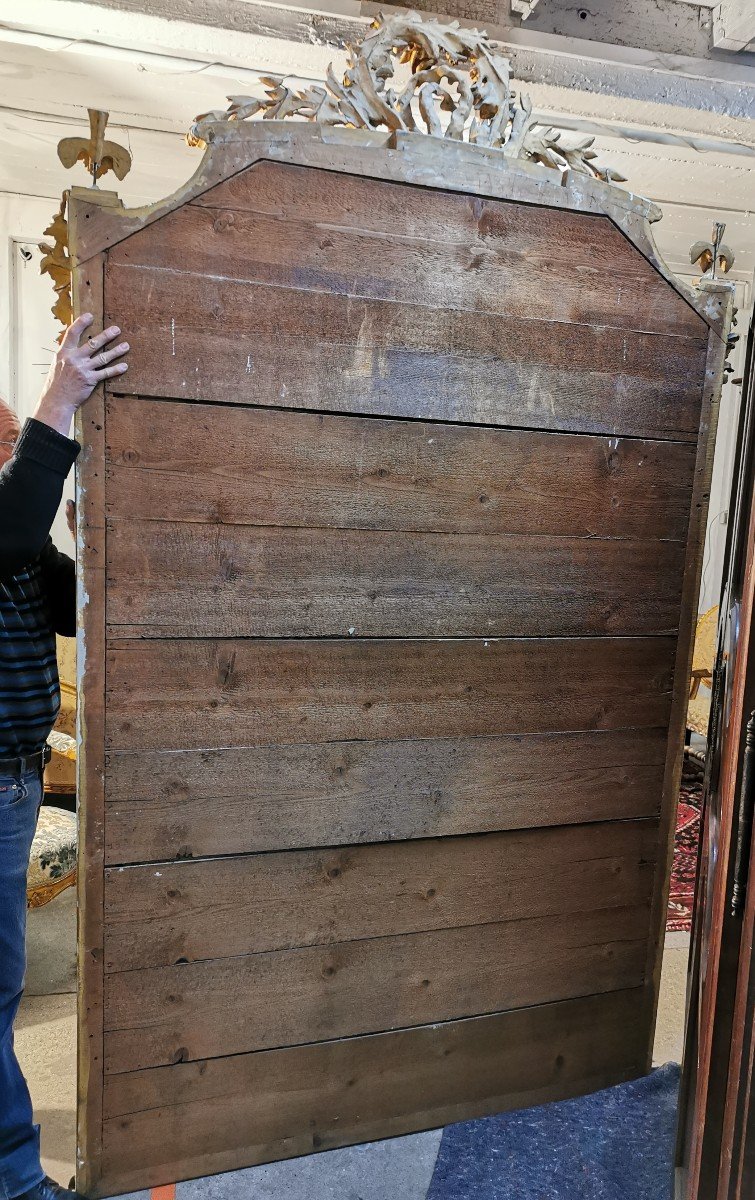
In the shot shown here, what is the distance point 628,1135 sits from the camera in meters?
2.02

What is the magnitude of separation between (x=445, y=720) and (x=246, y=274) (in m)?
0.97

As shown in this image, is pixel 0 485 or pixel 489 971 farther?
pixel 489 971

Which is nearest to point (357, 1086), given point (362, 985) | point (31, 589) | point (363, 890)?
point (362, 985)

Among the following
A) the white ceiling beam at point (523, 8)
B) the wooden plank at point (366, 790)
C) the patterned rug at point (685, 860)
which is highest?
the white ceiling beam at point (523, 8)

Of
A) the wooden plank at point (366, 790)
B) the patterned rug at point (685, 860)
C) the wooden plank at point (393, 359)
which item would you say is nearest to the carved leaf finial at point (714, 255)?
the wooden plank at point (393, 359)

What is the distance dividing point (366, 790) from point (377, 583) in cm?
43

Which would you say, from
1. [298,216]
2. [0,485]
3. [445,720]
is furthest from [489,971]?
[298,216]

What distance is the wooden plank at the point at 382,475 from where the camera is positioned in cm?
163

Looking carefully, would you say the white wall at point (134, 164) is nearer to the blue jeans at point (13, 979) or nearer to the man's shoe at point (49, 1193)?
the blue jeans at point (13, 979)

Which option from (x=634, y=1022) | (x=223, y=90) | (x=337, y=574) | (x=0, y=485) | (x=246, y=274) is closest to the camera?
(x=0, y=485)

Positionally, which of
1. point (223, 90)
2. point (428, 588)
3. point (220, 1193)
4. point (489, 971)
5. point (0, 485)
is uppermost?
point (223, 90)

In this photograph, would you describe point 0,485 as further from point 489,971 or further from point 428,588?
point 489,971

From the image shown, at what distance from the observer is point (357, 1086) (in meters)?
1.93

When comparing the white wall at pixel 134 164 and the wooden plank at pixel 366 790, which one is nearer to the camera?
the wooden plank at pixel 366 790
